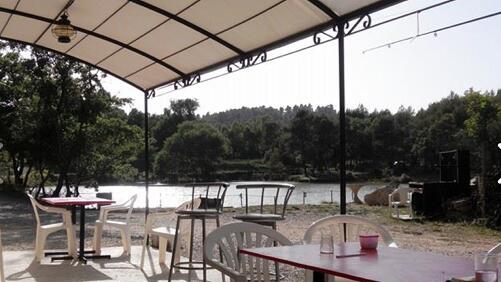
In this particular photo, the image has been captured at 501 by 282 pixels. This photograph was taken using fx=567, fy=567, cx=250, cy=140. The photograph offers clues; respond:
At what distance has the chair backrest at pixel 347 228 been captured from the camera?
3.12 metres

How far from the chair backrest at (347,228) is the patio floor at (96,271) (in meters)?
2.13

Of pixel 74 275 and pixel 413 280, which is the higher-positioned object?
pixel 413 280

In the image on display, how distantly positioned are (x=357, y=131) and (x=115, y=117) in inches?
935

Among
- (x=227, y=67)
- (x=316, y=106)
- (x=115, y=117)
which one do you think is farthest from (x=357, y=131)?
(x=227, y=67)

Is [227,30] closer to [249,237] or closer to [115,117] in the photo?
[249,237]

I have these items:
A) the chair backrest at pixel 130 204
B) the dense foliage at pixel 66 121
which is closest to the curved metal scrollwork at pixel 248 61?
the chair backrest at pixel 130 204

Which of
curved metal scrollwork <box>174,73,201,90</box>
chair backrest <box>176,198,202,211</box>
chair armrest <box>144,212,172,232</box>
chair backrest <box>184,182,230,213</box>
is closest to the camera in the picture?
chair backrest <box>184,182,230,213</box>

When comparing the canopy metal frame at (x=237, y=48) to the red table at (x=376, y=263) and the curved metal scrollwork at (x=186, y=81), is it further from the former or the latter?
the red table at (x=376, y=263)

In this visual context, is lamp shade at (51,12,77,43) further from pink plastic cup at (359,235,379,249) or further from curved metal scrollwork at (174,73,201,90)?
pink plastic cup at (359,235,379,249)

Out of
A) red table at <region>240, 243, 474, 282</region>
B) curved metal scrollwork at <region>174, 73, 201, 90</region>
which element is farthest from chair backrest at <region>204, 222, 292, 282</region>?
curved metal scrollwork at <region>174, 73, 201, 90</region>

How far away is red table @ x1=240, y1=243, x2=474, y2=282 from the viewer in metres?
1.87

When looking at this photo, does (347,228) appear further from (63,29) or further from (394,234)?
(394,234)

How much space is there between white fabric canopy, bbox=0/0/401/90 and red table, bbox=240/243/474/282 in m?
2.22

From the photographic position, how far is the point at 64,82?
1998 cm
